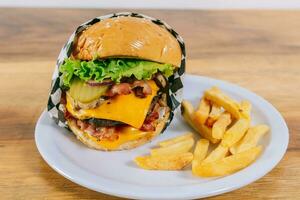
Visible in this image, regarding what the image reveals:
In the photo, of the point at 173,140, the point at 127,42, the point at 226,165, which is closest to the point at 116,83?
the point at 127,42

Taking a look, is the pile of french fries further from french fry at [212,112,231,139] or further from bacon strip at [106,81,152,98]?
bacon strip at [106,81,152,98]

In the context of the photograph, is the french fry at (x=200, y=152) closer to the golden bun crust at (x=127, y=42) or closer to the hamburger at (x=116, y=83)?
the hamburger at (x=116, y=83)

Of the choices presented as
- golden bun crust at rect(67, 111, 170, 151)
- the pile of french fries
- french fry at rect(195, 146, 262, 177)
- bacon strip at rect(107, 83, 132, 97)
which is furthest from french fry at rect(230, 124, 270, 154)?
bacon strip at rect(107, 83, 132, 97)

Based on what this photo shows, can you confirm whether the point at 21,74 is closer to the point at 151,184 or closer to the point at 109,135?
the point at 109,135

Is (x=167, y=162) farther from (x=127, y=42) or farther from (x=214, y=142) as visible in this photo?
(x=127, y=42)

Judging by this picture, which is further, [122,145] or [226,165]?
[122,145]

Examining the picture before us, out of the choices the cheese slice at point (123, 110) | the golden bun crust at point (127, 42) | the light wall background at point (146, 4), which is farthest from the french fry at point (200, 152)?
the light wall background at point (146, 4)

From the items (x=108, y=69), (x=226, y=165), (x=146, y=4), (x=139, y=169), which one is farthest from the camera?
(x=146, y=4)
